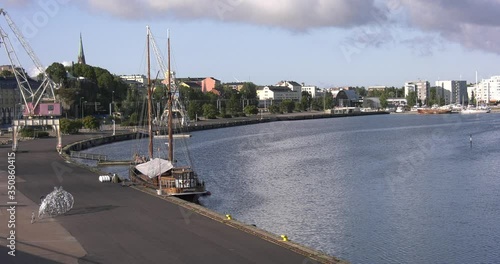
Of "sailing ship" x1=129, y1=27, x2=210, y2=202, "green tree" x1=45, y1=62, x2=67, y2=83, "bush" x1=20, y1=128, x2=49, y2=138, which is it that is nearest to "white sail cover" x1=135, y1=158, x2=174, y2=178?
"sailing ship" x1=129, y1=27, x2=210, y2=202

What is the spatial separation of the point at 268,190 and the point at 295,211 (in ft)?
26.9

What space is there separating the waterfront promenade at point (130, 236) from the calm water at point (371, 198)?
4857 mm

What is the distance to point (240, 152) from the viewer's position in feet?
239

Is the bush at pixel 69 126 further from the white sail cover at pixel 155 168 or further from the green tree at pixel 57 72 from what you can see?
the white sail cover at pixel 155 168

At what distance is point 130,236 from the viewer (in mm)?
20828

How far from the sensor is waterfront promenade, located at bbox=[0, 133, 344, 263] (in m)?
18.1

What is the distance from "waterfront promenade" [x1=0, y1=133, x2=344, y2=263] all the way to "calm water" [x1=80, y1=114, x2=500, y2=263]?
4857 millimetres

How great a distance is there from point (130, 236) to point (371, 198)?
19244 mm

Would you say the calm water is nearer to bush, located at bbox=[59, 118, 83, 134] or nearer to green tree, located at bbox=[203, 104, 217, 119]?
bush, located at bbox=[59, 118, 83, 134]

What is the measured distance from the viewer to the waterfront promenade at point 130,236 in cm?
1812

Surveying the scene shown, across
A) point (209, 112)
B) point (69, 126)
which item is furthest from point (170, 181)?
point (209, 112)

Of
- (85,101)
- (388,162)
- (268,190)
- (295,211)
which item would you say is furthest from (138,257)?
(85,101)

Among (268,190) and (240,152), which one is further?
(240,152)

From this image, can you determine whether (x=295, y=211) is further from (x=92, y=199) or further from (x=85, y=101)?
(x=85, y=101)
